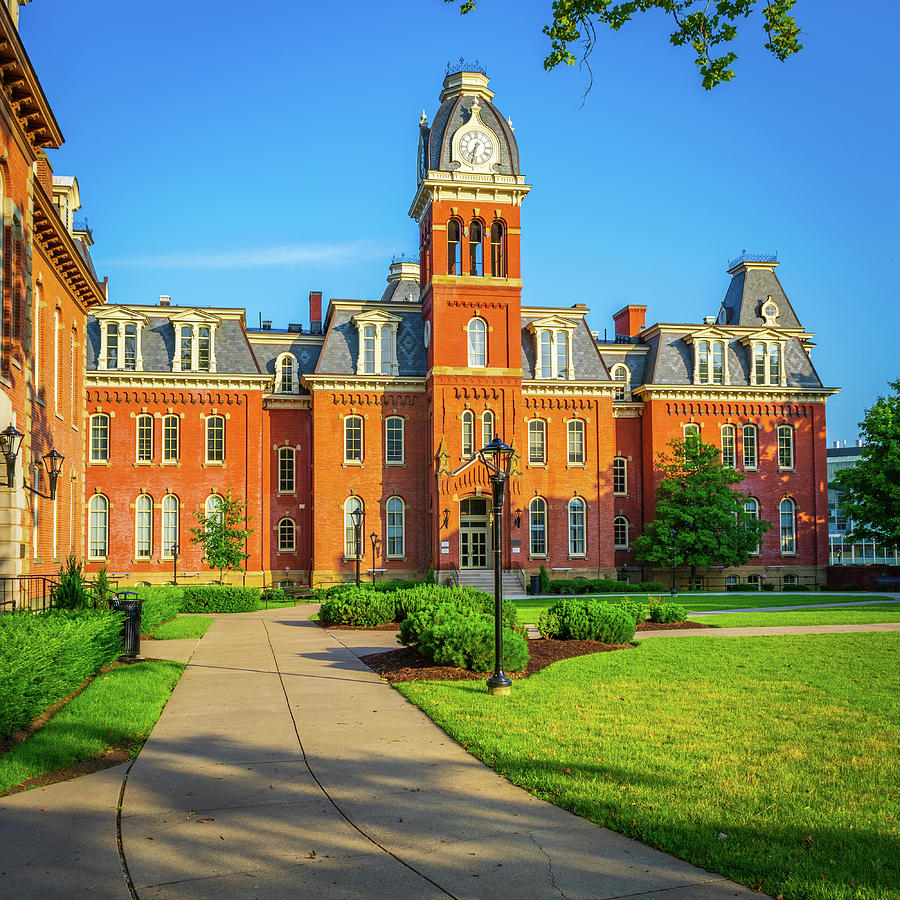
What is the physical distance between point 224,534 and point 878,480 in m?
29.9

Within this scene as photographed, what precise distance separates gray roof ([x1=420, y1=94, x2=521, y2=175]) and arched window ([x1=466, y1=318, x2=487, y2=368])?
7.44 metres

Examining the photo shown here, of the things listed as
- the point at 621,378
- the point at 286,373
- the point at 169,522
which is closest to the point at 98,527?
the point at 169,522

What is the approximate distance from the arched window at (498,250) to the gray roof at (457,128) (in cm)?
266

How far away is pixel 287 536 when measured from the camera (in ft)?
153

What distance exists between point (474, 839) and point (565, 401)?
4070cm

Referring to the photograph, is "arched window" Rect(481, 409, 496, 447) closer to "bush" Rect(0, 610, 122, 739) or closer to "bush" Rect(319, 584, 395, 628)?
"bush" Rect(319, 584, 395, 628)

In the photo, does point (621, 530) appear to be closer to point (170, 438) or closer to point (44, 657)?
point (170, 438)

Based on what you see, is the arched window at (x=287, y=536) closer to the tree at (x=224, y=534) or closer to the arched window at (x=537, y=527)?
the tree at (x=224, y=534)

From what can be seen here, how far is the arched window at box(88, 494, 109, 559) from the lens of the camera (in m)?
43.2

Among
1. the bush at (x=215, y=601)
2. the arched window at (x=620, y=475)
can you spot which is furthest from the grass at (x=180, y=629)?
the arched window at (x=620, y=475)

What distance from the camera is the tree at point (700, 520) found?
44.5 meters

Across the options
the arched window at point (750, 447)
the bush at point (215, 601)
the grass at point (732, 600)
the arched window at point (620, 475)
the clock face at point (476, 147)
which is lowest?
the grass at point (732, 600)

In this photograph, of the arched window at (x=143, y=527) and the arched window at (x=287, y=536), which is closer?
the arched window at (x=143, y=527)

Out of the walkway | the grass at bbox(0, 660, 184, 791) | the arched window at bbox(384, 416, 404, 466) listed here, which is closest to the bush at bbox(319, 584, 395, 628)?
the grass at bbox(0, 660, 184, 791)
